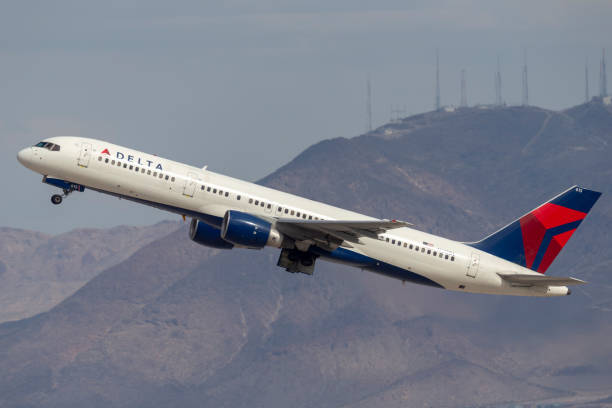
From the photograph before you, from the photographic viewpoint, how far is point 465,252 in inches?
3452

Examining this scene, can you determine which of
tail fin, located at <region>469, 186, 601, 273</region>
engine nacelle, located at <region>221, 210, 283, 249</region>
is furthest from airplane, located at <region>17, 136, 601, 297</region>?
tail fin, located at <region>469, 186, 601, 273</region>

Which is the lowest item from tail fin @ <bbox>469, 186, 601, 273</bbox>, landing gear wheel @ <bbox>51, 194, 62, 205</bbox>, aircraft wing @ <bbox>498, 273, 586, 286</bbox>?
aircraft wing @ <bbox>498, 273, 586, 286</bbox>

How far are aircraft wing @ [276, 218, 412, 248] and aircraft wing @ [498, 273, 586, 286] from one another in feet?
41.1

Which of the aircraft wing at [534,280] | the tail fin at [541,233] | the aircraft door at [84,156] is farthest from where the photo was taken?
the tail fin at [541,233]

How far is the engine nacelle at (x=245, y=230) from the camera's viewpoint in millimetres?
78562

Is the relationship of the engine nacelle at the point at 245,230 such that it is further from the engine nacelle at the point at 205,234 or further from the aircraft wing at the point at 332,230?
the engine nacelle at the point at 205,234

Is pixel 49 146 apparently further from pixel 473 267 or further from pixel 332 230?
pixel 473 267

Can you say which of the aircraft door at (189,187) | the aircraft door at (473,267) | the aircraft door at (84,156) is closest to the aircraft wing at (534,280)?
the aircraft door at (473,267)

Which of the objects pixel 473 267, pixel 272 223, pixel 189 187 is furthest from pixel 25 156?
pixel 473 267

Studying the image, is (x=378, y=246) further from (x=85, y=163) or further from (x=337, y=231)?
(x=85, y=163)

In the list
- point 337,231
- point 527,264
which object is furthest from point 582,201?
point 337,231

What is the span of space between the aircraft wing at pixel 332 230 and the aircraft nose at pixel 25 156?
17389 millimetres

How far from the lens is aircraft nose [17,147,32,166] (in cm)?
7994

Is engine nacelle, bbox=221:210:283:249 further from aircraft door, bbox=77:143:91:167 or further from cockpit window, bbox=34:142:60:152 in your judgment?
cockpit window, bbox=34:142:60:152
